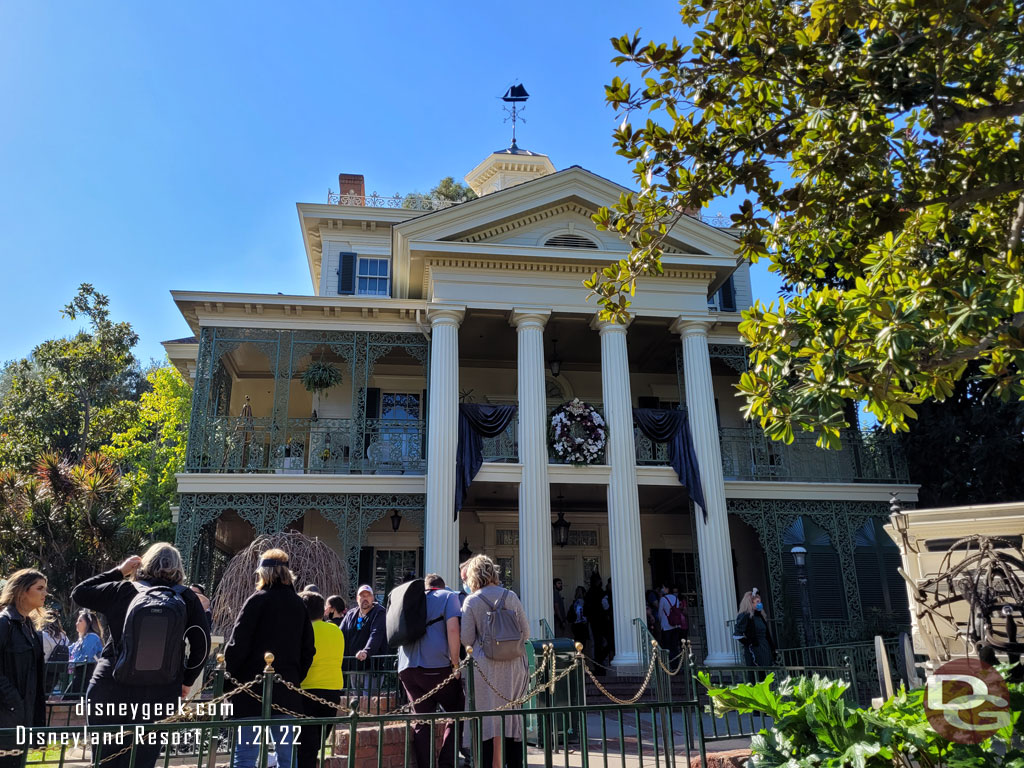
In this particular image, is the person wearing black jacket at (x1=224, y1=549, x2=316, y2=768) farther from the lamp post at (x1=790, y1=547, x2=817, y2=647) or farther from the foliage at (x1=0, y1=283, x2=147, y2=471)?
the foliage at (x1=0, y1=283, x2=147, y2=471)

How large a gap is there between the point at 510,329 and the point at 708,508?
5931 mm

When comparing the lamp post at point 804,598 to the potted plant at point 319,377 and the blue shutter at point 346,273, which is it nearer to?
the potted plant at point 319,377

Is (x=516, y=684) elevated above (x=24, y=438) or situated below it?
below

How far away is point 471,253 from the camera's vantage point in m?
16.7

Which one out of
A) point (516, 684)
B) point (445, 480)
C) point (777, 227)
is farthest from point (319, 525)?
point (777, 227)

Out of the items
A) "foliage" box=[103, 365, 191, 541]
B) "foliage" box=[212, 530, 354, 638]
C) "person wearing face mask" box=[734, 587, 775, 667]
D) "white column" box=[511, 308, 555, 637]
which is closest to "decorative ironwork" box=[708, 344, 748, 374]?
"white column" box=[511, 308, 555, 637]

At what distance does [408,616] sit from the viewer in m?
6.23

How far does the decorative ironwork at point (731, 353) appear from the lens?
18.4 metres

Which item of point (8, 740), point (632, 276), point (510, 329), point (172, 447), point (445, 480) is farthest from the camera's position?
point (172, 447)

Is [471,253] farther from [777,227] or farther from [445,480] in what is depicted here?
[777,227]

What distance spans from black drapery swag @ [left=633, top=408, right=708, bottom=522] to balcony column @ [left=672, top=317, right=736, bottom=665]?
15 centimetres

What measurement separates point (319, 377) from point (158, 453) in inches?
Answer: 616

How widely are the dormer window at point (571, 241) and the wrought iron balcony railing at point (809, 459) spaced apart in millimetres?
5279

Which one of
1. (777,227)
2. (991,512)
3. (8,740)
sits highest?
(777,227)
